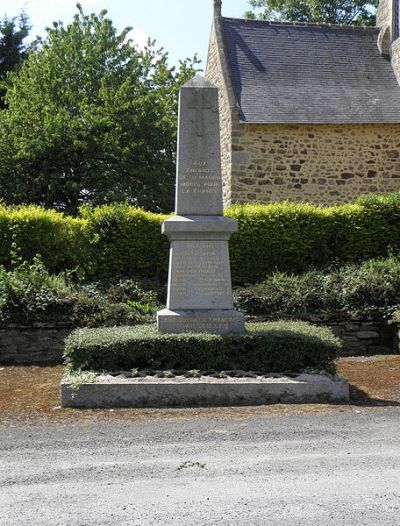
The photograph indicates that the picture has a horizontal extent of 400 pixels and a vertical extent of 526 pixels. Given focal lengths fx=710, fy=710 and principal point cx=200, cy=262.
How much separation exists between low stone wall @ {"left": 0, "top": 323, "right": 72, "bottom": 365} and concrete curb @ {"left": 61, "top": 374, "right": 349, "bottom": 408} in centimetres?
410

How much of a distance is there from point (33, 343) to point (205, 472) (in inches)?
275

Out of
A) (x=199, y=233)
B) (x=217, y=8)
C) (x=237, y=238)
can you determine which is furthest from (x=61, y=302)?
(x=217, y=8)

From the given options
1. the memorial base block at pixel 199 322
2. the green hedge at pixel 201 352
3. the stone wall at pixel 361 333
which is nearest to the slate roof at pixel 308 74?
the stone wall at pixel 361 333

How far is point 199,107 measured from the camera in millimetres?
9141

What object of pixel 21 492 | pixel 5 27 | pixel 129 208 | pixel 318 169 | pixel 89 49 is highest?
pixel 5 27

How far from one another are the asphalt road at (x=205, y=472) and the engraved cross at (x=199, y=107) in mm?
4014

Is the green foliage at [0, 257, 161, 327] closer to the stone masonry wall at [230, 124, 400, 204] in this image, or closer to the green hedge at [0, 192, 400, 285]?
the green hedge at [0, 192, 400, 285]

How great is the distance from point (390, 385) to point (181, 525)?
531 cm

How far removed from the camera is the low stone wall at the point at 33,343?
11.3 metres

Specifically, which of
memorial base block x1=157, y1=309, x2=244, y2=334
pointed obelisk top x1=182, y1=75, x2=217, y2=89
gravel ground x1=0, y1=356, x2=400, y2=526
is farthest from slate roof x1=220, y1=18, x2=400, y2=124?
gravel ground x1=0, y1=356, x2=400, y2=526

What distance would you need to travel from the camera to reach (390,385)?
870 centimetres

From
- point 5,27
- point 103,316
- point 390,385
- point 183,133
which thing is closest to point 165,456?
point 390,385

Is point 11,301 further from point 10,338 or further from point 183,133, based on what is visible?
point 183,133

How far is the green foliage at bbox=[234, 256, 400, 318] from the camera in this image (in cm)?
1212
